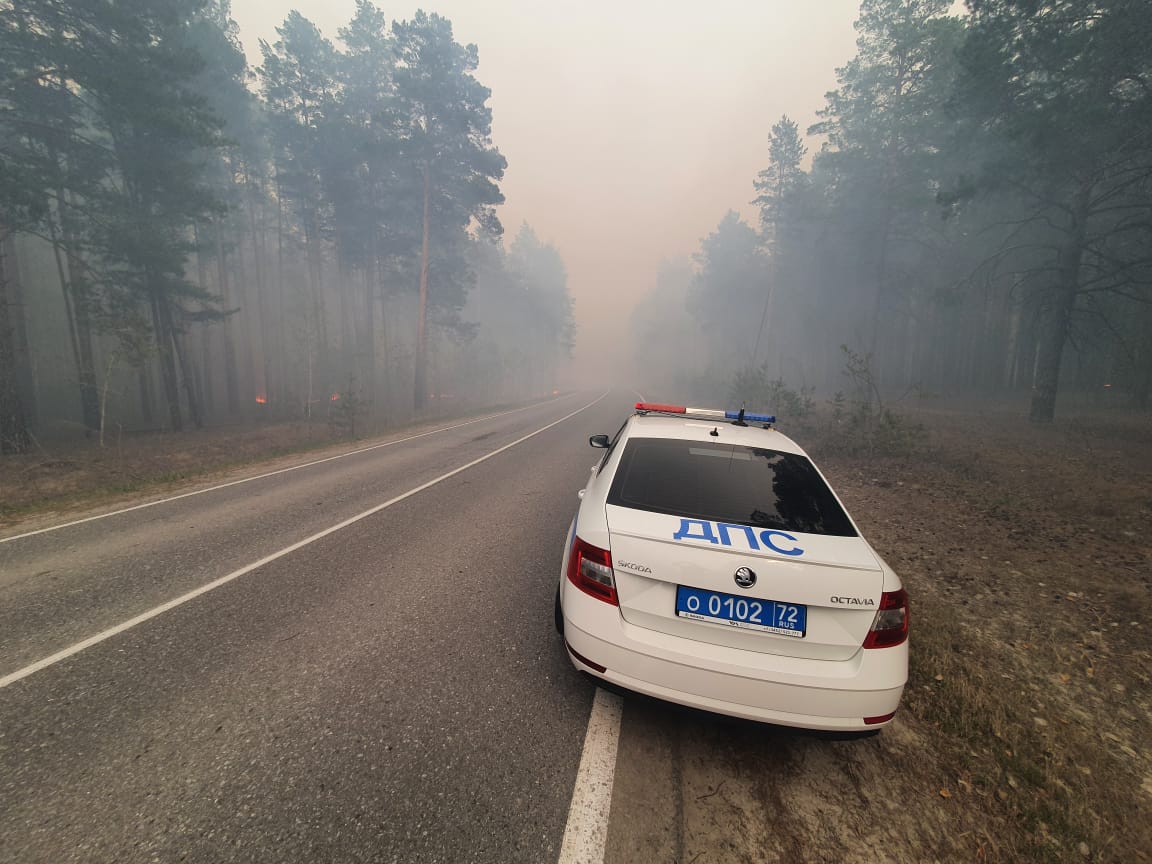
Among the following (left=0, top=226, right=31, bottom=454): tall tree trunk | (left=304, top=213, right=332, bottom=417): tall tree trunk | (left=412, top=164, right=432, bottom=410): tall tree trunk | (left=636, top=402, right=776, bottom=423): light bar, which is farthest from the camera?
(left=304, top=213, right=332, bottom=417): tall tree trunk

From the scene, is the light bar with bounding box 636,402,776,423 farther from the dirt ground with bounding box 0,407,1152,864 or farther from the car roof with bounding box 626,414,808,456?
the dirt ground with bounding box 0,407,1152,864

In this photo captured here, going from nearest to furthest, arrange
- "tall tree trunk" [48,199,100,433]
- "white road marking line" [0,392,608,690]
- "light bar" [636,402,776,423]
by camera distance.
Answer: "white road marking line" [0,392,608,690], "light bar" [636,402,776,423], "tall tree trunk" [48,199,100,433]

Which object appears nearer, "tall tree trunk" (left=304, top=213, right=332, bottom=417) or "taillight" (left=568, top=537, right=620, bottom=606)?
"taillight" (left=568, top=537, right=620, bottom=606)

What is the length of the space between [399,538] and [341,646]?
217 centimetres

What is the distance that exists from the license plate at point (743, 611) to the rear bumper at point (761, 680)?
5.4 inches

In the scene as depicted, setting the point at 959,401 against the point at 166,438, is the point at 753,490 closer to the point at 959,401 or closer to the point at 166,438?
the point at 166,438

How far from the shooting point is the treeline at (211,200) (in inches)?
492

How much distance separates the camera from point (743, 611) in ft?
7.56

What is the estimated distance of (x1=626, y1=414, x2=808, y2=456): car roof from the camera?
351cm

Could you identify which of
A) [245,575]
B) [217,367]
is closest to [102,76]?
[245,575]

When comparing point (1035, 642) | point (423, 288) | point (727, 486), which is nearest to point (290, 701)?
point (727, 486)

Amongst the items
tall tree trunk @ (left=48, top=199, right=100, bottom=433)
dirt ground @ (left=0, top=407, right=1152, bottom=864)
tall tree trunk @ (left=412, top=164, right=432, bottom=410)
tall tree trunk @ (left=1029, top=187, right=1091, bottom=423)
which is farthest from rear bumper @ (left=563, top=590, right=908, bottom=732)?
tall tree trunk @ (left=412, top=164, right=432, bottom=410)

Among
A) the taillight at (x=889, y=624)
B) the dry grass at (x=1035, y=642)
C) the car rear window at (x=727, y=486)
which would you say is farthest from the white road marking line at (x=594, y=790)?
the dry grass at (x=1035, y=642)

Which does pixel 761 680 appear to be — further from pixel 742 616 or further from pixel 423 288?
pixel 423 288
